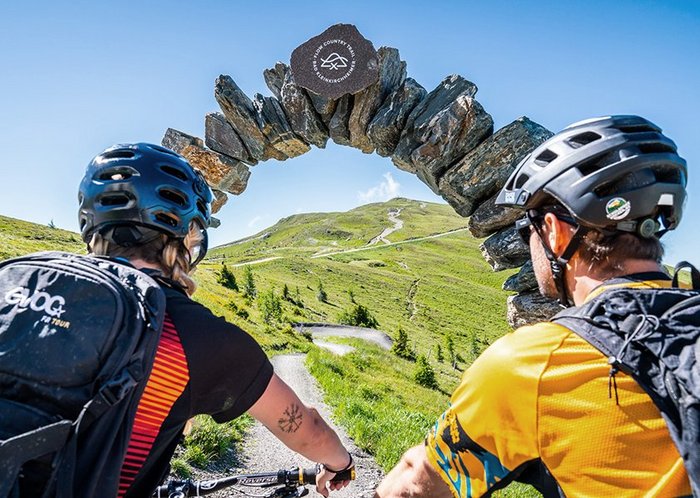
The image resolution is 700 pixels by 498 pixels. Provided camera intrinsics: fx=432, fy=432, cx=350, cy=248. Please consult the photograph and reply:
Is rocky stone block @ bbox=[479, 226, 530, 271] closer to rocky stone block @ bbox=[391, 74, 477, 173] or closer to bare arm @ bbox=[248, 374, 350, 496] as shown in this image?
rocky stone block @ bbox=[391, 74, 477, 173]

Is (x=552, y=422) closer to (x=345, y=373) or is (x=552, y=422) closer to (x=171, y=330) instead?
(x=171, y=330)

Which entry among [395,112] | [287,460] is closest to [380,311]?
[287,460]

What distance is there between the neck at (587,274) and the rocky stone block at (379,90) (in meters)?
4.85

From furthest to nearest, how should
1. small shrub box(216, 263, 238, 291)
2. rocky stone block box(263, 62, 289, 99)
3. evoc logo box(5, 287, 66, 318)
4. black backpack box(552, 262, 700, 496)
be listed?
small shrub box(216, 263, 238, 291) < rocky stone block box(263, 62, 289, 99) < evoc logo box(5, 287, 66, 318) < black backpack box(552, 262, 700, 496)

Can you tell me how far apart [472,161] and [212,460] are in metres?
6.63

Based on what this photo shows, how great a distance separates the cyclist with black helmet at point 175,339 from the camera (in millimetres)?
1894

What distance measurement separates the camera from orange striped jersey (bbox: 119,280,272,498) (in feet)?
6.07

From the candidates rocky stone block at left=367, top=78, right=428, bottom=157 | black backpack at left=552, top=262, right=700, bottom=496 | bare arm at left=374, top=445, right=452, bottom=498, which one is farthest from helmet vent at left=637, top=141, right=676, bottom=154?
rocky stone block at left=367, top=78, right=428, bottom=157

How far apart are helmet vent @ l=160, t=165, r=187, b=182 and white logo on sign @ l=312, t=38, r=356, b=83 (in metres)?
3.94

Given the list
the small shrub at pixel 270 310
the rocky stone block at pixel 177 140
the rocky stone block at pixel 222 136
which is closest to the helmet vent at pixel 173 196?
the rocky stone block at pixel 222 136

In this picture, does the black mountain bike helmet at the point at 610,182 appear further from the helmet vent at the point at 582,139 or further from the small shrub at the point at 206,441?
the small shrub at the point at 206,441

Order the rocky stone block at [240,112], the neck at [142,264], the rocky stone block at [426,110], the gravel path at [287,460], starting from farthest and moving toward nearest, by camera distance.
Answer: the gravel path at [287,460]
the rocky stone block at [240,112]
the rocky stone block at [426,110]
the neck at [142,264]

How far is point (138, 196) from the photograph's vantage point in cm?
266

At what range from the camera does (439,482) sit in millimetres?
2148
